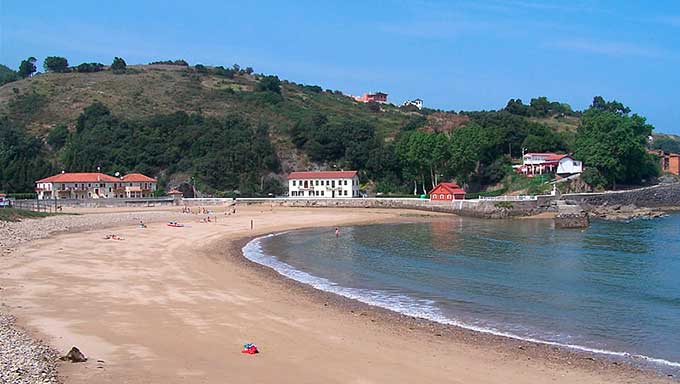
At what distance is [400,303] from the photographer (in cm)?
2075

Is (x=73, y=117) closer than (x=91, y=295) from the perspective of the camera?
No

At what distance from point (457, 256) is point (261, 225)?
23953mm

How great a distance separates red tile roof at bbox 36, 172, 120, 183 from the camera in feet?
248

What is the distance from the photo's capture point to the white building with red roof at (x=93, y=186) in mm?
75312

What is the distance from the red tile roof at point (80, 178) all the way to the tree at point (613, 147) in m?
60.0

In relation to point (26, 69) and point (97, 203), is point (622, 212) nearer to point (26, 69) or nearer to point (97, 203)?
point (97, 203)

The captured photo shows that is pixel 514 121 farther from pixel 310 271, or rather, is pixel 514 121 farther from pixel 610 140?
pixel 310 271

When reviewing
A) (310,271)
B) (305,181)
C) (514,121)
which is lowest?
(310,271)

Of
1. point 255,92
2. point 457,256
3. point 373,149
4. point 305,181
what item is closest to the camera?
point 457,256

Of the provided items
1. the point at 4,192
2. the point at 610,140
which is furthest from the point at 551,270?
the point at 4,192

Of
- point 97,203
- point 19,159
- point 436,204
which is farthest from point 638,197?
point 19,159

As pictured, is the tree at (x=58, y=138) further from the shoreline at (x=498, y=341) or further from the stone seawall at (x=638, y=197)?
the shoreline at (x=498, y=341)

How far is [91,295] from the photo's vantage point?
19.6 metres

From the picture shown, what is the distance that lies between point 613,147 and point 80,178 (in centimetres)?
6625
